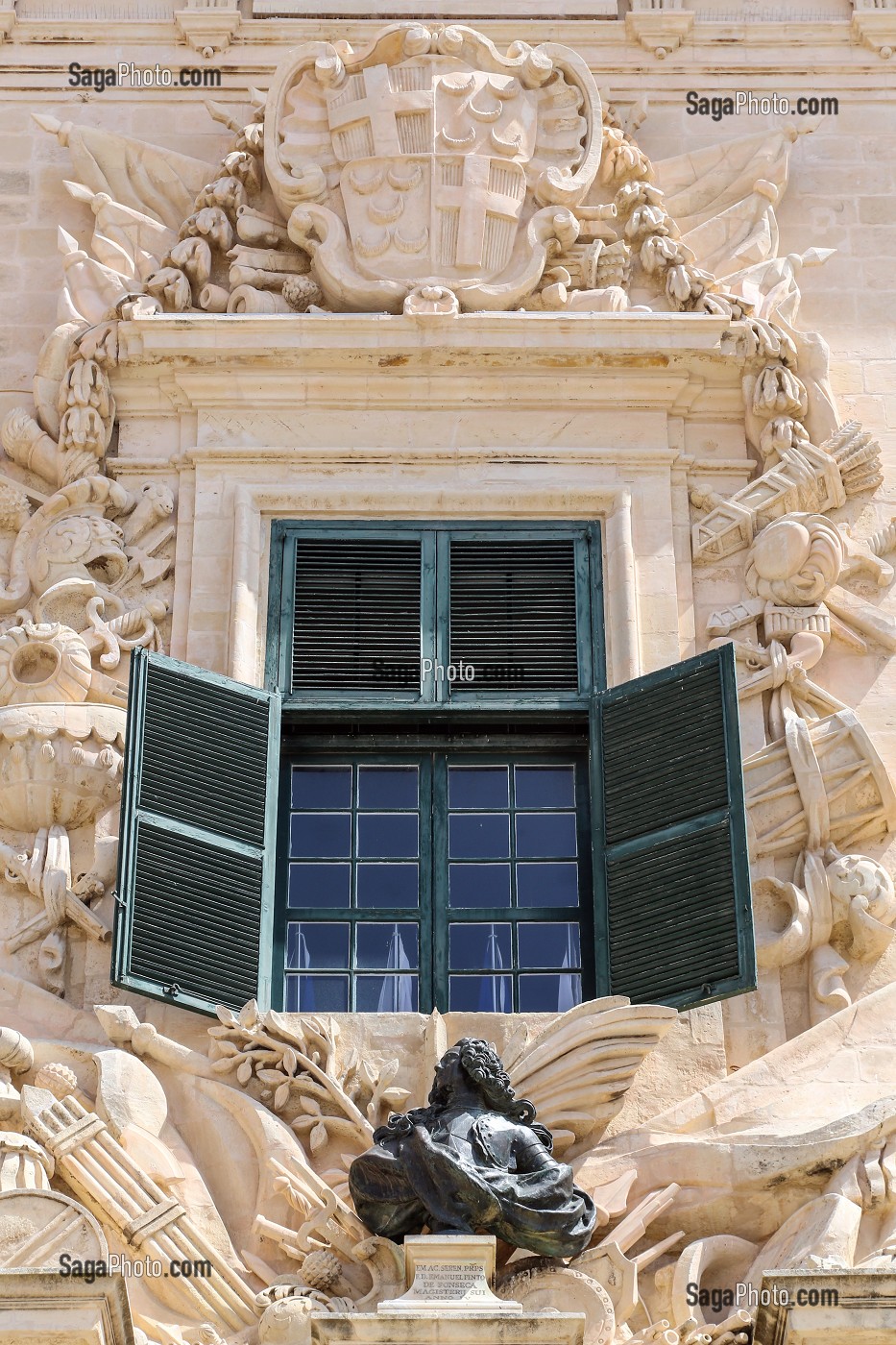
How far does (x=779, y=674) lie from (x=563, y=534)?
1245 mm

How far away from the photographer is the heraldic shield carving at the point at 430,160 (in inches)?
628

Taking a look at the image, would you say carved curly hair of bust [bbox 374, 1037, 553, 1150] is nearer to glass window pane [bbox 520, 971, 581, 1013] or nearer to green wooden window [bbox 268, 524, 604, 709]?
glass window pane [bbox 520, 971, 581, 1013]

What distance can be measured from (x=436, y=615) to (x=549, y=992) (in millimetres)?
1875

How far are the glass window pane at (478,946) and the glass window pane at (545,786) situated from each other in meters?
0.63

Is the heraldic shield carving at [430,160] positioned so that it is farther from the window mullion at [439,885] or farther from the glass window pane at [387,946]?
the glass window pane at [387,946]

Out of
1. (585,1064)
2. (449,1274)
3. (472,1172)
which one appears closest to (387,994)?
(585,1064)

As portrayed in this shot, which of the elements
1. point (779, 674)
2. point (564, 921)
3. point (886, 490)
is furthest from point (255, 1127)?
point (886, 490)

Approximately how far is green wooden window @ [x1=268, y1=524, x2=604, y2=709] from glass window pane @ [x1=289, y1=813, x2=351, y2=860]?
504 mm

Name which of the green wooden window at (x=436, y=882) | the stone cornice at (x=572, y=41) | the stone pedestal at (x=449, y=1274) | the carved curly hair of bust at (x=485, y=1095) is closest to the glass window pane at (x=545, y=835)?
the green wooden window at (x=436, y=882)

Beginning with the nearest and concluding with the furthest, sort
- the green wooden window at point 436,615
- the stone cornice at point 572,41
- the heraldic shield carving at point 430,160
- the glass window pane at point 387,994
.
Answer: the glass window pane at point 387,994 < the green wooden window at point 436,615 < the heraldic shield carving at point 430,160 < the stone cornice at point 572,41

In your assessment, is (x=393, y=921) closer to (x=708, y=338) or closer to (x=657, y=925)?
(x=657, y=925)

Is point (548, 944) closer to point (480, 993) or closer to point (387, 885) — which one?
point (480, 993)

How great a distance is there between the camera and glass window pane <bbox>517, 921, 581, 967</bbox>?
14.5m

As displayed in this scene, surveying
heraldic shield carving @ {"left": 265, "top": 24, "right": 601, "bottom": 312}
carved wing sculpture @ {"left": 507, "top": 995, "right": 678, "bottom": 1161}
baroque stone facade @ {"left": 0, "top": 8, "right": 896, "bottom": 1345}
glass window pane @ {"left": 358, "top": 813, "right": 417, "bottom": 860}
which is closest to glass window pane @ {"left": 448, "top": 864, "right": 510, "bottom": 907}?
glass window pane @ {"left": 358, "top": 813, "right": 417, "bottom": 860}
